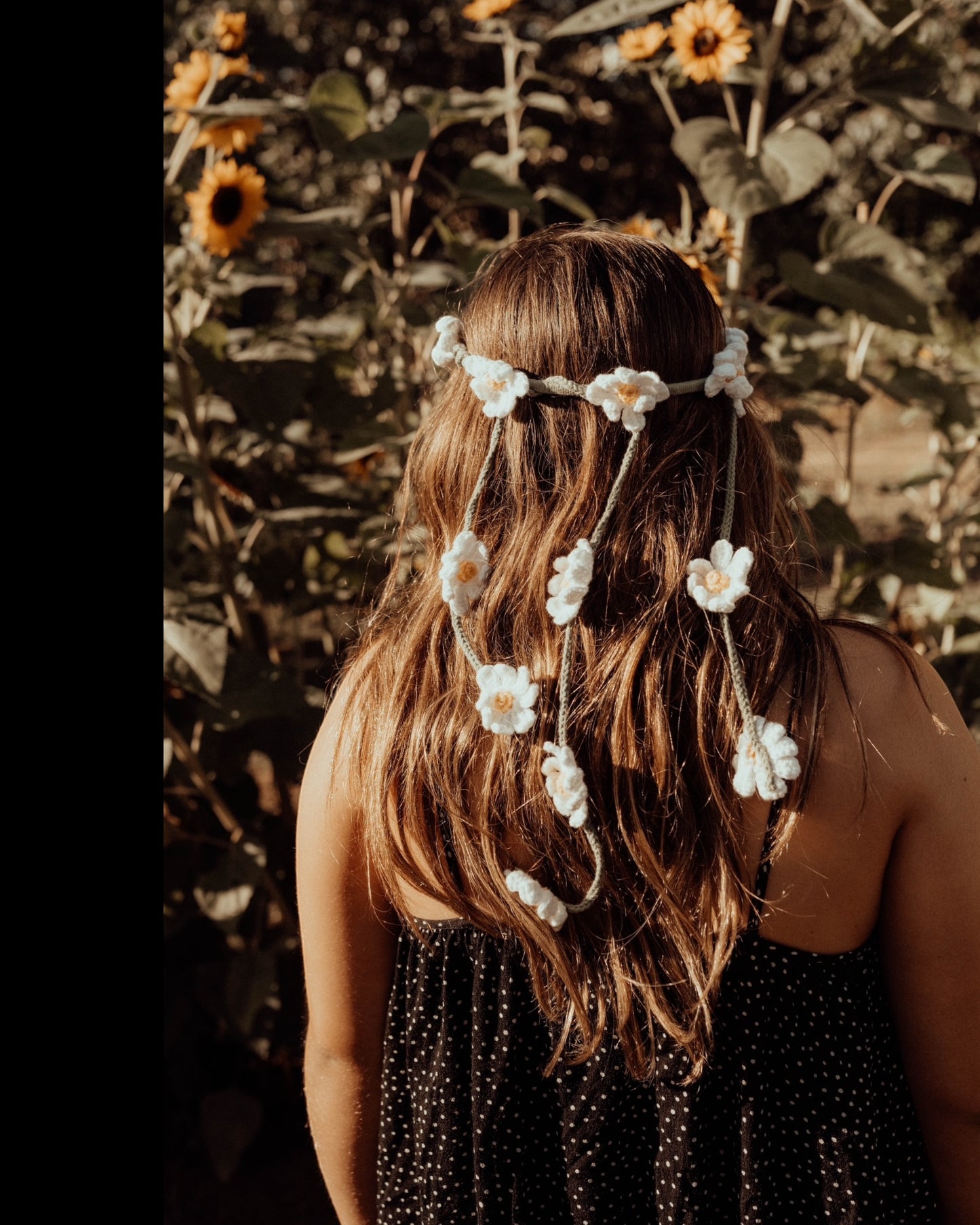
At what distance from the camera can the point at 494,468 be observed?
1143mm

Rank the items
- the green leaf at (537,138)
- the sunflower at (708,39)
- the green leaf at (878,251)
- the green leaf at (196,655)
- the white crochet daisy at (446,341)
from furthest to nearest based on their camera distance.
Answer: the green leaf at (537,138) → the green leaf at (878,251) → the sunflower at (708,39) → the green leaf at (196,655) → the white crochet daisy at (446,341)

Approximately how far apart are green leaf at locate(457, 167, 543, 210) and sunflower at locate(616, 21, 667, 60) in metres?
0.33

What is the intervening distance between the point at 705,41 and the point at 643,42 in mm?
193

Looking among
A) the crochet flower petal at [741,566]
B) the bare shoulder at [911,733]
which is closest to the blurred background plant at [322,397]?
the crochet flower petal at [741,566]

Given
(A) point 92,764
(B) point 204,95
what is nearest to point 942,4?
(B) point 204,95

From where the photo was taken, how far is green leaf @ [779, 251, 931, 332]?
6.48 ft

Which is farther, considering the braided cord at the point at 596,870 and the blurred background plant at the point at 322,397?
the blurred background plant at the point at 322,397

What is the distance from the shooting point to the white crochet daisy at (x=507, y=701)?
1.02 metres

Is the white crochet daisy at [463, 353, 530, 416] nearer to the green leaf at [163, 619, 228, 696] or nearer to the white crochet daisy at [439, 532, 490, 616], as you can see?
the white crochet daisy at [439, 532, 490, 616]

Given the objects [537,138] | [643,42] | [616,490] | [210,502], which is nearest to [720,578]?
[616,490]

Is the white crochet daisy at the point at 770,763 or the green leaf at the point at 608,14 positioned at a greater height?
the green leaf at the point at 608,14

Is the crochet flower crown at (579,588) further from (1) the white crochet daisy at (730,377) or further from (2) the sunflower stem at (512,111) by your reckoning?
(2) the sunflower stem at (512,111)

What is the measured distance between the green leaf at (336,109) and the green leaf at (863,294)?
2.72 ft

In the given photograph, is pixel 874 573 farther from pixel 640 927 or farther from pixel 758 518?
pixel 640 927
